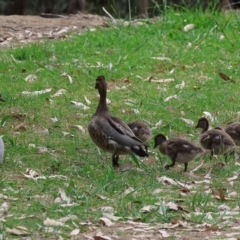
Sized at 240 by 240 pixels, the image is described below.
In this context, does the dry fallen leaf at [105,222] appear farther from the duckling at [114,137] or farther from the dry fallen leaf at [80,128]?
the dry fallen leaf at [80,128]

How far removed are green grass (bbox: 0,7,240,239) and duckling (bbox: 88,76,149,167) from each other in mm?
225

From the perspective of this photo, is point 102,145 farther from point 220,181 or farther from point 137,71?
point 137,71

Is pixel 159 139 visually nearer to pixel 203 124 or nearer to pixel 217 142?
pixel 217 142

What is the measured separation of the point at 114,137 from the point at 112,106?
283 cm


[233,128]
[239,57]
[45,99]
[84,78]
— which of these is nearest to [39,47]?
[84,78]

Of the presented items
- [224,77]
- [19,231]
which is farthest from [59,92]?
[19,231]

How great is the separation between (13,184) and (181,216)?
5.53 feet

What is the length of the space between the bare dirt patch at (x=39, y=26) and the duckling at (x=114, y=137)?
5.68m

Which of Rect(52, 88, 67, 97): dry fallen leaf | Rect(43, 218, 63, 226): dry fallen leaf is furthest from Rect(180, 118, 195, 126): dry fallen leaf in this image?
Rect(43, 218, 63, 226): dry fallen leaf

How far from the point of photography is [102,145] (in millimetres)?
9195

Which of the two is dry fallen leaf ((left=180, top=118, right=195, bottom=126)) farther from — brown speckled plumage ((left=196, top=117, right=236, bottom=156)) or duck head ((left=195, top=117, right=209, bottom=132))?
brown speckled plumage ((left=196, top=117, right=236, bottom=156))

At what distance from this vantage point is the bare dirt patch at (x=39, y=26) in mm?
15094

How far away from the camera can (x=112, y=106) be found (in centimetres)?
1183

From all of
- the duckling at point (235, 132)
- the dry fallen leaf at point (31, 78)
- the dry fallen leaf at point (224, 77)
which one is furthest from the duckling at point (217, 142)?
the dry fallen leaf at point (31, 78)
